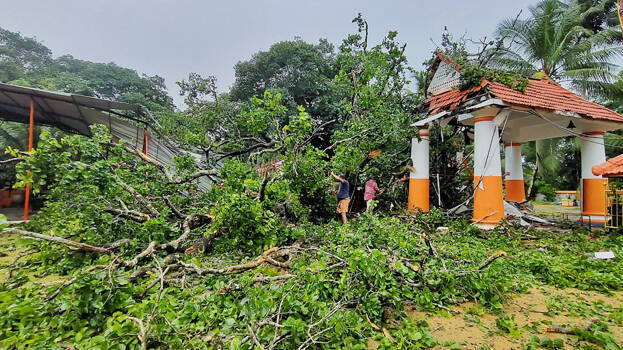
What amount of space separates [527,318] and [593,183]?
24.8 feet

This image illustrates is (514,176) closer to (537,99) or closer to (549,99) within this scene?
(549,99)

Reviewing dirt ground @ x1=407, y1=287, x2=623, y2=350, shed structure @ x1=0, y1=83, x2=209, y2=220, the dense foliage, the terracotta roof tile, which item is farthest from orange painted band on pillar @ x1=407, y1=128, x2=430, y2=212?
shed structure @ x1=0, y1=83, x2=209, y2=220

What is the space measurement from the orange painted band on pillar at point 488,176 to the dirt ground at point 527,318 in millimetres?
3519

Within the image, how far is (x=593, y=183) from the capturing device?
7758 mm

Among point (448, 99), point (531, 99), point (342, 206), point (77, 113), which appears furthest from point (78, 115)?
point (531, 99)

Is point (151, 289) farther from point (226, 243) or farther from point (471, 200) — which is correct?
point (471, 200)

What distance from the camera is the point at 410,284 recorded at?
3.00 metres

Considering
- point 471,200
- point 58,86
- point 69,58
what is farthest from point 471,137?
point 69,58

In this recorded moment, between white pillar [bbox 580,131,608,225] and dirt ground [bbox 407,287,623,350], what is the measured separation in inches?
232

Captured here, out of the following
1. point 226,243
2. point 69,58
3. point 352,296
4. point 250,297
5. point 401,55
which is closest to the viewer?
point 250,297

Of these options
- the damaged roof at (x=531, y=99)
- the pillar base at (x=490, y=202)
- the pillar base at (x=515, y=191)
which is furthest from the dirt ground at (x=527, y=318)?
the pillar base at (x=515, y=191)

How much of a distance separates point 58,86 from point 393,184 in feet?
84.8

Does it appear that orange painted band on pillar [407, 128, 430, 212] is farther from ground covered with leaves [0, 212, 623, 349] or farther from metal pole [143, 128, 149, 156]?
metal pole [143, 128, 149, 156]

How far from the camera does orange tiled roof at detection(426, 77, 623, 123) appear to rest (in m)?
6.90
